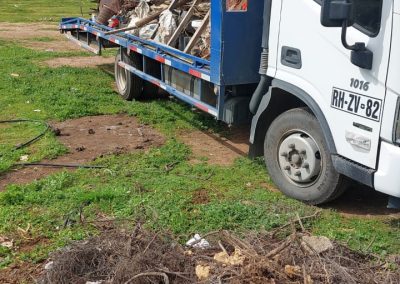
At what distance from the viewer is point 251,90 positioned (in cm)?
595

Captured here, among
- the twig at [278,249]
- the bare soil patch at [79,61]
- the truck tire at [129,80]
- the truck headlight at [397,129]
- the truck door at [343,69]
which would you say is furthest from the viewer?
the bare soil patch at [79,61]

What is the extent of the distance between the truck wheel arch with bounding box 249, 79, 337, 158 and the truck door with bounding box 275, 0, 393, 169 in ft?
0.16

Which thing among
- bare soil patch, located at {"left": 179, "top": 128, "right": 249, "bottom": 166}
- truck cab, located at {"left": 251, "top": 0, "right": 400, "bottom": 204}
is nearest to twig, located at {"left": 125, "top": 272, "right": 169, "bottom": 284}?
truck cab, located at {"left": 251, "top": 0, "right": 400, "bottom": 204}

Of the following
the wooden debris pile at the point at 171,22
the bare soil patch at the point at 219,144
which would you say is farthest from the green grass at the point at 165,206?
the wooden debris pile at the point at 171,22

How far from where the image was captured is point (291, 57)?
491 cm

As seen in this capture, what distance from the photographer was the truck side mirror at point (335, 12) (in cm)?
388

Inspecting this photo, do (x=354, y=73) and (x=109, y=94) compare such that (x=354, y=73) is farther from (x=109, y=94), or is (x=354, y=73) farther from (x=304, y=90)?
(x=109, y=94)

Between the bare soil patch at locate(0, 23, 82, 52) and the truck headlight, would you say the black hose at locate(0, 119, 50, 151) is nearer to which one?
the truck headlight

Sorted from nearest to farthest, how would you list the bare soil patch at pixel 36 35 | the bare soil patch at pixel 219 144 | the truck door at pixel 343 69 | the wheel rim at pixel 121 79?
the truck door at pixel 343 69
the bare soil patch at pixel 219 144
the wheel rim at pixel 121 79
the bare soil patch at pixel 36 35

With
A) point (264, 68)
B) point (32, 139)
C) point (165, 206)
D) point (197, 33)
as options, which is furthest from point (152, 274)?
point (32, 139)

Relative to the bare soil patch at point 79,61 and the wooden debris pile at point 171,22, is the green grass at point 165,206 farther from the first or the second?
the bare soil patch at point 79,61

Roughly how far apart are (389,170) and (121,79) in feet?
20.8

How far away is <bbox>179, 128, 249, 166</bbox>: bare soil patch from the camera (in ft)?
21.5

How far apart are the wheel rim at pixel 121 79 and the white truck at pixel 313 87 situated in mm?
3113
